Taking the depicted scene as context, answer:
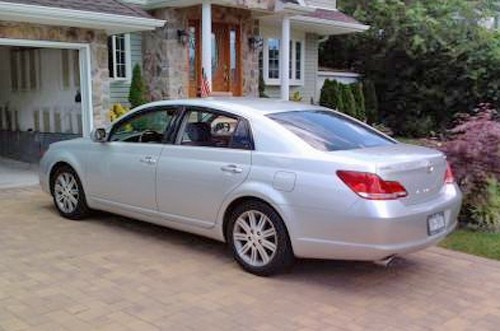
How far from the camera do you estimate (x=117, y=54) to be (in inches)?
560

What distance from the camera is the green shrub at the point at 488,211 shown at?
7.06 meters

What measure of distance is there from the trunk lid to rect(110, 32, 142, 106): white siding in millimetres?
9867

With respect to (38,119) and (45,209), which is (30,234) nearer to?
(45,209)

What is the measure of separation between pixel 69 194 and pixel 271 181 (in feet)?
10.5

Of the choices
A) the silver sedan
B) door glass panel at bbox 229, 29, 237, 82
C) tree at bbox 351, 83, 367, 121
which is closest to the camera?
the silver sedan

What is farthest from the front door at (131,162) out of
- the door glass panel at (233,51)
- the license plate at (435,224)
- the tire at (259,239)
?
the door glass panel at (233,51)

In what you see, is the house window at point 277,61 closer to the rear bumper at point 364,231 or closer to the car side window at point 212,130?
the car side window at point 212,130

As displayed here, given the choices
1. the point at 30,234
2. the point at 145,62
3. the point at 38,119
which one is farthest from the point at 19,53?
the point at 30,234

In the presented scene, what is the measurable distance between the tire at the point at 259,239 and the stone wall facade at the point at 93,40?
6.49 m

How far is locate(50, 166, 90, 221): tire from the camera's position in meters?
7.02

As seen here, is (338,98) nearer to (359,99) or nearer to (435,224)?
(359,99)

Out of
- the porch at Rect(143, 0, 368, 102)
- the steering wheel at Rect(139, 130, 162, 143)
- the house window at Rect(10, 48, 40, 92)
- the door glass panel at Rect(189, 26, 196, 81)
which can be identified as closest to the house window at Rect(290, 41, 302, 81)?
the porch at Rect(143, 0, 368, 102)

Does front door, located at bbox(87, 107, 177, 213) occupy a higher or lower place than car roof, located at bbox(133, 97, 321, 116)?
lower

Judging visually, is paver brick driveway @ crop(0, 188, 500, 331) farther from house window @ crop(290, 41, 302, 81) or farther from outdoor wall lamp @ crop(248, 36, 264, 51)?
house window @ crop(290, 41, 302, 81)
